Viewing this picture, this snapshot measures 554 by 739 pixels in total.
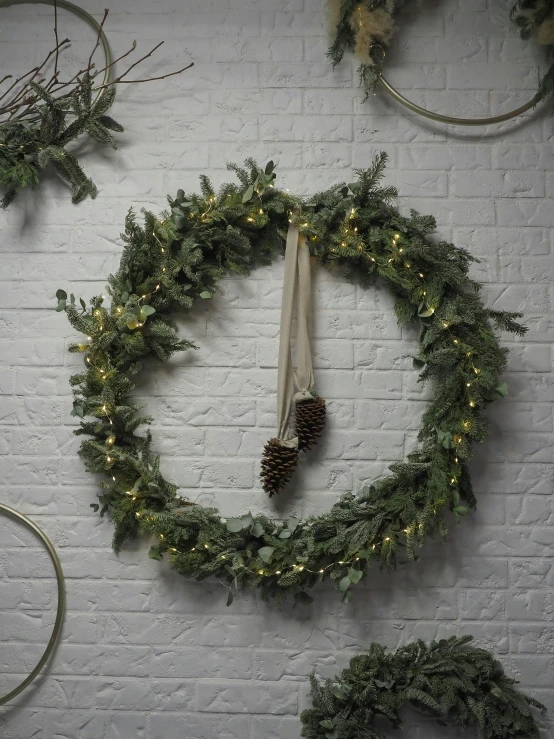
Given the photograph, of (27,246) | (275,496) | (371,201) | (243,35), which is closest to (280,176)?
(371,201)

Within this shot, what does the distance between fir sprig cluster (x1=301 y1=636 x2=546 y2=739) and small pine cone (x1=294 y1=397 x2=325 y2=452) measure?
20.7 inches

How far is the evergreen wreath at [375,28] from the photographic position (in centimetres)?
186

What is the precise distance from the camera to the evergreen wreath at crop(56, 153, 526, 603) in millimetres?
1732

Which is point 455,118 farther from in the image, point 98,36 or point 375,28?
point 98,36

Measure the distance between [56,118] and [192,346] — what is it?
68 centimetres

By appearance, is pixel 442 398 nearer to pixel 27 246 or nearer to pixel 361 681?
pixel 361 681

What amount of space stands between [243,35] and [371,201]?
58 centimetres

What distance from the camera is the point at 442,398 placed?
1.79 meters

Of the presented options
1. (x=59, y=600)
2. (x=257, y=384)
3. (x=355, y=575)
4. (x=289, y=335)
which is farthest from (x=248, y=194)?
(x=59, y=600)

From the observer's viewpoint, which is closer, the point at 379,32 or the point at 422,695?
the point at 422,695

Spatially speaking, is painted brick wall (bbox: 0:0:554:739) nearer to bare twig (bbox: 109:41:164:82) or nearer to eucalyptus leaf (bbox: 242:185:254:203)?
bare twig (bbox: 109:41:164:82)

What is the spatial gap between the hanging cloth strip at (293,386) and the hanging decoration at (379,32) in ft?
1.53

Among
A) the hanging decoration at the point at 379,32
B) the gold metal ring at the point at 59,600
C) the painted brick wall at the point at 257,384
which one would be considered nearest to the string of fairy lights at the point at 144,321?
the painted brick wall at the point at 257,384

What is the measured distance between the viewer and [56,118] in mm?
1868
